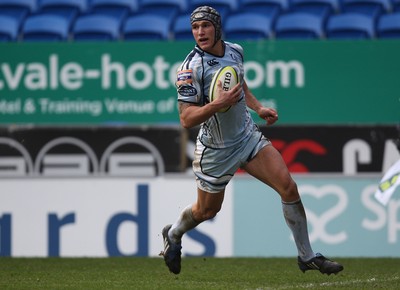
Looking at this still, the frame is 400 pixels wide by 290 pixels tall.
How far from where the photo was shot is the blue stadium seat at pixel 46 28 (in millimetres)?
13375

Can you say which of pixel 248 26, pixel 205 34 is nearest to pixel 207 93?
pixel 205 34

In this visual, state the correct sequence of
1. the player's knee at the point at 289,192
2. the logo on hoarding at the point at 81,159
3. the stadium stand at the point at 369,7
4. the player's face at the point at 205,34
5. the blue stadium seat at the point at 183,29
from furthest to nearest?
the stadium stand at the point at 369,7 → the blue stadium seat at the point at 183,29 → the logo on hoarding at the point at 81,159 → the player's knee at the point at 289,192 → the player's face at the point at 205,34

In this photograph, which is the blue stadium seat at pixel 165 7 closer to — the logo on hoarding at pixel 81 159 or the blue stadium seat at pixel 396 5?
the blue stadium seat at pixel 396 5

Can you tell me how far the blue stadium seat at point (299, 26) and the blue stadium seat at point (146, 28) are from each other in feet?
4.97

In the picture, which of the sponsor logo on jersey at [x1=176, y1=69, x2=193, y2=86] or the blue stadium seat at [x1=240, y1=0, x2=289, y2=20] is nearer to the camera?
the sponsor logo on jersey at [x1=176, y1=69, x2=193, y2=86]

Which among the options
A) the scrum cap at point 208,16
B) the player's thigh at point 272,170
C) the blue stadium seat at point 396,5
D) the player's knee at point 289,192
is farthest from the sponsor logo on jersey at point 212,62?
the blue stadium seat at point 396,5

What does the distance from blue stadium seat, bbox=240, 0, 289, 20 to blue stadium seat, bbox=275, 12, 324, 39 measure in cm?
50

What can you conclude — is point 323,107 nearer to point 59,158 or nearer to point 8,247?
point 59,158

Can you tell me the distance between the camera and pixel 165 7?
1402 centimetres

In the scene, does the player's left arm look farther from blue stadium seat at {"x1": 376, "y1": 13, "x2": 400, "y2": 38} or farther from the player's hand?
blue stadium seat at {"x1": 376, "y1": 13, "x2": 400, "y2": 38}

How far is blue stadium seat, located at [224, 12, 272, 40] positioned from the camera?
13336 millimetres

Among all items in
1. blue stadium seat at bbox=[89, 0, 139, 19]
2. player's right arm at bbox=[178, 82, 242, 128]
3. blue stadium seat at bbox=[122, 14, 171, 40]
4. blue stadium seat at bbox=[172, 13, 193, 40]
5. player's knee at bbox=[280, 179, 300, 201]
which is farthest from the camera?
blue stadium seat at bbox=[89, 0, 139, 19]

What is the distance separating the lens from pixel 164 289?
7293 millimetres

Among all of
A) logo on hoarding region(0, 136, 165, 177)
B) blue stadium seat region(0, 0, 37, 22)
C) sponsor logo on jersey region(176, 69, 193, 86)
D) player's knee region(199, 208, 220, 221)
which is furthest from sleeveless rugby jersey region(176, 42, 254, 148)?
blue stadium seat region(0, 0, 37, 22)
